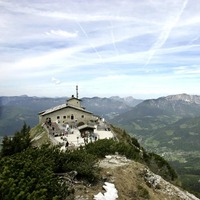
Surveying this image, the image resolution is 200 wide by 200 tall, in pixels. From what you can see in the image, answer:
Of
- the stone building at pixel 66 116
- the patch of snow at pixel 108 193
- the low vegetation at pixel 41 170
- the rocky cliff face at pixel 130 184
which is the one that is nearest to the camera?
the low vegetation at pixel 41 170

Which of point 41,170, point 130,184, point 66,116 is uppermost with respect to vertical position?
point 41,170

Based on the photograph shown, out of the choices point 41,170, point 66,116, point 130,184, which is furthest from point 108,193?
point 66,116

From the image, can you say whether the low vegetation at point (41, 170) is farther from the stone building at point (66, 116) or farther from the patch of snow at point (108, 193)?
the stone building at point (66, 116)

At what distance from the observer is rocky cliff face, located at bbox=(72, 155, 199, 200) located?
17.0m

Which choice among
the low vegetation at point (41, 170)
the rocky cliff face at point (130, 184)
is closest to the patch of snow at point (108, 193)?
the rocky cliff face at point (130, 184)

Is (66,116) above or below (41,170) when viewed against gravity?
below

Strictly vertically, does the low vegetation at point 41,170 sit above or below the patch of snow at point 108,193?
above

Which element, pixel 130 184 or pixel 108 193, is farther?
pixel 130 184

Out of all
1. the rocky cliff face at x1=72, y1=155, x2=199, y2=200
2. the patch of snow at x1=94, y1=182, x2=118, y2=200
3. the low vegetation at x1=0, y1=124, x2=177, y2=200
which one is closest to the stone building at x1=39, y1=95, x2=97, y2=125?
the low vegetation at x1=0, y1=124, x2=177, y2=200

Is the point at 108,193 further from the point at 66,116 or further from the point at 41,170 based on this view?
the point at 66,116

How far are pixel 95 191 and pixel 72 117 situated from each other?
5446cm

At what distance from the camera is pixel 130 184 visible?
19.2 meters

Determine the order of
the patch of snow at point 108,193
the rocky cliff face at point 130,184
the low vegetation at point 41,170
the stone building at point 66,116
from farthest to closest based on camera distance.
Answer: the stone building at point 66,116, the rocky cliff face at point 130,184, the patch of snow at point 108,193, the low vegetation at point 41,170

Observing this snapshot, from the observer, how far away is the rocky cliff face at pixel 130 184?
17.0 metres
